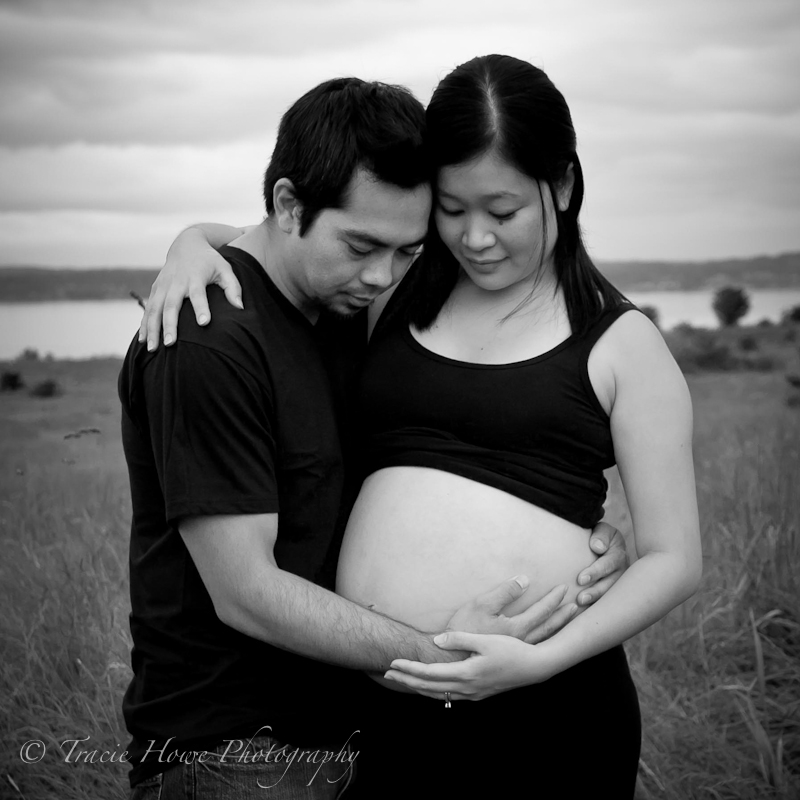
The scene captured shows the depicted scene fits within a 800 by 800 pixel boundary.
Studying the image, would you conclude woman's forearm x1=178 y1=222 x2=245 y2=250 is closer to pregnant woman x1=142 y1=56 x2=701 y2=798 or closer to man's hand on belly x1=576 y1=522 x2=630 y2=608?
pregnant woman x1=142 y1=56 x2=701 y2=798

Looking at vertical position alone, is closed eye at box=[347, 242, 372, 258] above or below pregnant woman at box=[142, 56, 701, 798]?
above

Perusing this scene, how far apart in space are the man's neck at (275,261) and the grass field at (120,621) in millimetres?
1062

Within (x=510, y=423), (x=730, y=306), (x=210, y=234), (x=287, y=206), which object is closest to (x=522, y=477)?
(x=510, y=423)

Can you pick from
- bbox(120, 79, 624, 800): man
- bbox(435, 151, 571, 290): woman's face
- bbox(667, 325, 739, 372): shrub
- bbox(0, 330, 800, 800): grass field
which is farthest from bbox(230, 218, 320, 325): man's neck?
bbox(667, 325, 739, 372): shrub

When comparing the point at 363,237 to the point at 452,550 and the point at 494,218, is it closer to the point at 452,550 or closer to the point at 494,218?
the point at 494,218

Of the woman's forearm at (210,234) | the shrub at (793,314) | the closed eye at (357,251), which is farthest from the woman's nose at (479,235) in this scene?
the shrub at (793,314)

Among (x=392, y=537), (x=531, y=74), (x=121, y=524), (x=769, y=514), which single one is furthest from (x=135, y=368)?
(x=769, y=514)

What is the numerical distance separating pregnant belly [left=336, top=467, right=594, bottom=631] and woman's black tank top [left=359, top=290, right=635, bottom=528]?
0.03 metres

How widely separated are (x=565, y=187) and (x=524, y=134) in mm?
191

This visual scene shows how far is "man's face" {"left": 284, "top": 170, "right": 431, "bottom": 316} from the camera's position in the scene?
1838 mm

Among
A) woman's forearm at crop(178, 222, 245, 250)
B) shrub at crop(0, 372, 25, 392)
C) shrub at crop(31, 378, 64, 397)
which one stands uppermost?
woman's forearm at crop(178, 222, 245, 250)

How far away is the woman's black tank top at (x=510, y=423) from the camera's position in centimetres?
183

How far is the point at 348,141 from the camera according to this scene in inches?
72.0

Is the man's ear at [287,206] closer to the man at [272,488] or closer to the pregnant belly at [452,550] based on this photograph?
the man at [272,488]
